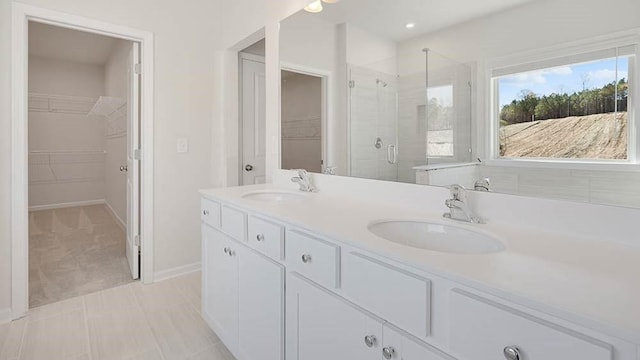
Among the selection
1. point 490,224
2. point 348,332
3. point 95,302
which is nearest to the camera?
point 348,332

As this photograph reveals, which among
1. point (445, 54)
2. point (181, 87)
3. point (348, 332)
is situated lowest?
point (348, 332)

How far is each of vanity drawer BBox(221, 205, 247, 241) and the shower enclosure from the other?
63cm

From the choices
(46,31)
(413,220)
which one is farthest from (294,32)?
(46,31)

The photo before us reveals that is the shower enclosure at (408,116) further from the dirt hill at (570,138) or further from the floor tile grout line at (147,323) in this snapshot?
the floor tile grout line at (147,323)

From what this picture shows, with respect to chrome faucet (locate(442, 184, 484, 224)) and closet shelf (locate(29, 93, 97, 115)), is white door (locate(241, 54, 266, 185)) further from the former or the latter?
closet shelf (locate(29, 93, 97, 115))

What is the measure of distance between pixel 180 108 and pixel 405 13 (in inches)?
80.0

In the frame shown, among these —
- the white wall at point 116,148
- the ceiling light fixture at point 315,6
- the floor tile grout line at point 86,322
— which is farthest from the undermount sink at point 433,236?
the white wall at point 116,148

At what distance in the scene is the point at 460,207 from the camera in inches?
46.5

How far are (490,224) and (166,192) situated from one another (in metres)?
2.44

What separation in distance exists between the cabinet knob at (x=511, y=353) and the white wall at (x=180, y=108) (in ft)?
8.72

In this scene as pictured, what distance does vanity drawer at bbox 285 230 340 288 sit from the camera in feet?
3.32

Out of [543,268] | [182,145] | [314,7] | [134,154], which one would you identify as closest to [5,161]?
[134,154]

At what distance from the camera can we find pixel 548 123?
1057 millimetres

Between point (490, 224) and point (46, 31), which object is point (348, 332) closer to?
point (490, 224)
